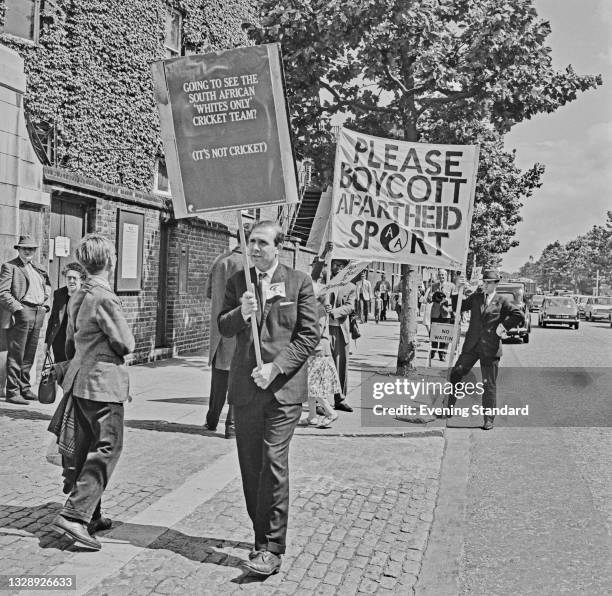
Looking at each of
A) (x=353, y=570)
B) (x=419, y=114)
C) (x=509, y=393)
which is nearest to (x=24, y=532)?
(x=353, y=570)

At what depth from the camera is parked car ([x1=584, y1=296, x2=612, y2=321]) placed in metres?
53.4

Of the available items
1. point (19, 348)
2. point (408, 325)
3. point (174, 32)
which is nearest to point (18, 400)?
point (19, 348)

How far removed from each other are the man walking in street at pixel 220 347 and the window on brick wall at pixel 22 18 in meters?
8.11

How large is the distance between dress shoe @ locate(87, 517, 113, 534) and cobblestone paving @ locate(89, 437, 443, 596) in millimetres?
74

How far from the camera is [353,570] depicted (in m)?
4.39

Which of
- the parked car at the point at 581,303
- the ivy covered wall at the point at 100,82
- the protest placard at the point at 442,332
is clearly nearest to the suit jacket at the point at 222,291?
the protest placard at the point at 442,332

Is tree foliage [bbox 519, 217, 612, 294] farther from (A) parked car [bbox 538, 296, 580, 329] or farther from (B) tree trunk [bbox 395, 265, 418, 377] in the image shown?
(B) tree trunk [bbox 395, 265, 418, 377]

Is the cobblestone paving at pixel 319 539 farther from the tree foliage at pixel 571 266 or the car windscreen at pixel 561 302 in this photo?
the tree foliage at pixel 571 266

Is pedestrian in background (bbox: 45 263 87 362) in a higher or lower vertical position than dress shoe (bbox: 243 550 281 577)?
higher

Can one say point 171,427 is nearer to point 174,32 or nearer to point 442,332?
point 442,332

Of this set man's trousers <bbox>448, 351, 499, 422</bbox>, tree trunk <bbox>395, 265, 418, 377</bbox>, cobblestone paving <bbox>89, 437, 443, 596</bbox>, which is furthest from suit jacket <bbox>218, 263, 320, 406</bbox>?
tree trunk <bbox>395, 265, 418, 377</bbox>

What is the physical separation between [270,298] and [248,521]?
1683 mm

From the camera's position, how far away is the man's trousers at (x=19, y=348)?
9.09 metres

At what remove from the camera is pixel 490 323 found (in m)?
8.80
